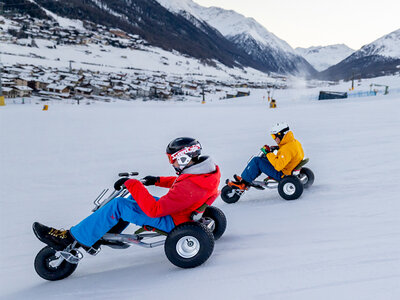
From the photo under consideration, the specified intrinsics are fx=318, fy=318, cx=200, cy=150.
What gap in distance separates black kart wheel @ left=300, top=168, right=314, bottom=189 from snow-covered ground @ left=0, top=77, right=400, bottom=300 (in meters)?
0.17

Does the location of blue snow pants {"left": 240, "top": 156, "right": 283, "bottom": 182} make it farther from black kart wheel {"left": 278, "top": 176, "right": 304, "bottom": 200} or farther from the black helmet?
the black helmet

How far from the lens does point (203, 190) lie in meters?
3.11

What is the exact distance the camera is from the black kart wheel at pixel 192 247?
3045 mm

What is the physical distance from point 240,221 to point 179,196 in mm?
1890

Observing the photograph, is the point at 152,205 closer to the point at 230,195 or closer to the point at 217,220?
the point at 217,220

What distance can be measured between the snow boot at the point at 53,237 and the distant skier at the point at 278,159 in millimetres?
3198

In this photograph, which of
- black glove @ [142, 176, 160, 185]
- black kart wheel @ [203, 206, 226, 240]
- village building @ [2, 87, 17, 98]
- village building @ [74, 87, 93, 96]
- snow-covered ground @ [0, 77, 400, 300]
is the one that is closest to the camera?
snow-covered ground @ [0, 77, 400, 300]

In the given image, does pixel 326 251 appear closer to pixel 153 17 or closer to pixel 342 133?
pixel 342 133

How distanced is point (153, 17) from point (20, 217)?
676 ft

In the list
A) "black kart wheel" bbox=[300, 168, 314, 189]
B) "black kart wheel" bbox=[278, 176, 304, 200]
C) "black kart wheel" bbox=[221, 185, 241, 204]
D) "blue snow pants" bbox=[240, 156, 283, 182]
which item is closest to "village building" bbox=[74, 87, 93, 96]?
"black kart wheel" bbox=[221, 185, 241, 204]

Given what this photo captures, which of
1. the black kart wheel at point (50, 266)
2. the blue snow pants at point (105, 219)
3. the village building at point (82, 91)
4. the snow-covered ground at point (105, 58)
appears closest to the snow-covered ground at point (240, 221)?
the black kart wheel at point (50, 266)

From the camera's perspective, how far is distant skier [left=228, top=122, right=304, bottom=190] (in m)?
5.24

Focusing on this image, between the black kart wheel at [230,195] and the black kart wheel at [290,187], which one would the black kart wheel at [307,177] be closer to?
the black kart wheel at [290,187]

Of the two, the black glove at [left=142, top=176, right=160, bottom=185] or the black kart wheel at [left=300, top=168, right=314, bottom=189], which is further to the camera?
the black kart wheel at [left=300, top=168, right=314, bottom=189]
